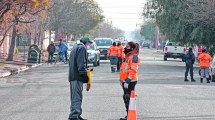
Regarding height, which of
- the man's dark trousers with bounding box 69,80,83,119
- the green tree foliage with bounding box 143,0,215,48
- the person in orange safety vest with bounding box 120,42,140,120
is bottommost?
the man's dark trousers with bounding box 69,80,83,119

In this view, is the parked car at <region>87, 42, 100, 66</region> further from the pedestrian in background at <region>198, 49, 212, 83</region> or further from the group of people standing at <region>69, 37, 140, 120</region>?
the group of people standing at <region>69, 37, 140, 120</region>

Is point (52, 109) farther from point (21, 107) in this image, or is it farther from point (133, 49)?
point (133, 49)

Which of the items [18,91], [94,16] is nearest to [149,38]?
[94,16]

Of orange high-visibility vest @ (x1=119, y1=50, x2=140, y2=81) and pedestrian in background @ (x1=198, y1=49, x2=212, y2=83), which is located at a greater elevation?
orange high-visibility vest @ (x1=119, y1=50, x2=140, y2=81)

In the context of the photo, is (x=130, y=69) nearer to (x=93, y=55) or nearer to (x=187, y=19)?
(x=93, y=55)

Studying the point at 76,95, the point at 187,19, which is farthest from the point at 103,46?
the point at 76,95

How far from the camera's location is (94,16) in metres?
94.5

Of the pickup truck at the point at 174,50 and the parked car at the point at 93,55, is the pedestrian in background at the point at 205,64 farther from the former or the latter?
the pickup truck at the point at 174,50

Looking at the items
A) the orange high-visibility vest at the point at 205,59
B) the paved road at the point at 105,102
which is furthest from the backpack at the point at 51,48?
the paved road at the point at 105,102

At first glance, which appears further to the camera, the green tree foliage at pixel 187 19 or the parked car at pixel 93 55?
the green tree foliage at pixel 187 19

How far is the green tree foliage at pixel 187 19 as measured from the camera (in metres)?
41.6

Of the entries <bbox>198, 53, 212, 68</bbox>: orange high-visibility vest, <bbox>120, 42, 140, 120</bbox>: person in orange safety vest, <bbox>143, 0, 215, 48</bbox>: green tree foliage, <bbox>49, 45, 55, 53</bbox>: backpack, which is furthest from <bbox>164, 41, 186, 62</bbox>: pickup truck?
<bbox>120, 42, 140, 120</bbox>: person in orange safety vest

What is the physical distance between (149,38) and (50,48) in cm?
11821

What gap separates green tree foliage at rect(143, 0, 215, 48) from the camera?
41594 mm
